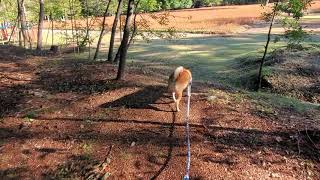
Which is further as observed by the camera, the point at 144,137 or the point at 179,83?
the point at 179,83

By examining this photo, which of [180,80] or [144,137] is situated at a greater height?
[180,80]

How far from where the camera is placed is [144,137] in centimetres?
856

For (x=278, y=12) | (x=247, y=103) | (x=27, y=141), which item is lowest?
(x=27, y=141)

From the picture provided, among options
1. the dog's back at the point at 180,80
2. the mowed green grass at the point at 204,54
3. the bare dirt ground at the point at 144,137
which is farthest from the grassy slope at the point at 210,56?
the dog's back at the point at 180,80

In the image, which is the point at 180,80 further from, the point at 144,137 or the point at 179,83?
the point at 144,137

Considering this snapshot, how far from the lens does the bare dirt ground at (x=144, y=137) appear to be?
7652 millimetres

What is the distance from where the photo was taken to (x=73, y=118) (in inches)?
383

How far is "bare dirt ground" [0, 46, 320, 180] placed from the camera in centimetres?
765

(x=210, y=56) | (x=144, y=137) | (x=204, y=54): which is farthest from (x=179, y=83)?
(x=204, y=54)

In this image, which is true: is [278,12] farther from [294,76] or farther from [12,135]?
[12,135]

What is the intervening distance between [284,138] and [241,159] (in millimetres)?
1369

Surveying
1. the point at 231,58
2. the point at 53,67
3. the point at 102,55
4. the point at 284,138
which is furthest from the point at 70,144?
the point at 102,55

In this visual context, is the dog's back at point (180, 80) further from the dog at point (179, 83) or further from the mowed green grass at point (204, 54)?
the mowed green grass at point (204, 54)

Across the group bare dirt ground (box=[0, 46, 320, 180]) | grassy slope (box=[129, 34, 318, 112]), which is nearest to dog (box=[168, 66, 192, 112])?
bare dirt ground (box=[0, 46, 320, 180])
